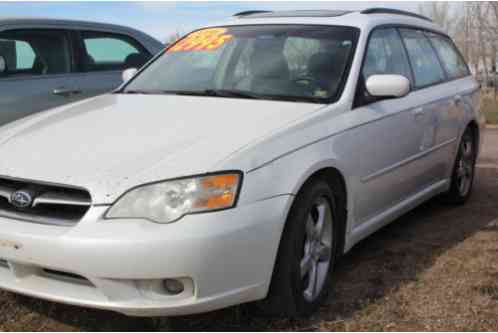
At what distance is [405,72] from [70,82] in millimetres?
2874

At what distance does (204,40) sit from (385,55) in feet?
4.10

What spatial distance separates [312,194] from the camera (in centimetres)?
302

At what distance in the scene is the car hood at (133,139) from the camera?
8.78ft

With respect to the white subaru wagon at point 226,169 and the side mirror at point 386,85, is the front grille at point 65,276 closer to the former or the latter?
the white subaru wagon at point 226,169

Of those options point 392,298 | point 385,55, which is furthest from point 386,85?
point 392,298

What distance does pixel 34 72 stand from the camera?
5.40m

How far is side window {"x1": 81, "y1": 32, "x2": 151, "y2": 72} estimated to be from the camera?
5824 millimetres

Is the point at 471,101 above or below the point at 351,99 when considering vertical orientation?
below

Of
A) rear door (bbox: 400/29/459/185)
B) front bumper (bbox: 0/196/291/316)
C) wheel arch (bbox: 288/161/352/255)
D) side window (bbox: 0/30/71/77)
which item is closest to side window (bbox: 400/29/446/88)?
rear door (bbox: 400/29/459/185)

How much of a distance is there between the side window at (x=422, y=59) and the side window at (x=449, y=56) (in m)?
0.17

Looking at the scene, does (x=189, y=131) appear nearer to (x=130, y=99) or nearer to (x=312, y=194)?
(x=312, y=194)

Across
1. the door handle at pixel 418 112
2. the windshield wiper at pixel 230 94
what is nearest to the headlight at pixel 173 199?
the windshield wiper at pixel 230 94

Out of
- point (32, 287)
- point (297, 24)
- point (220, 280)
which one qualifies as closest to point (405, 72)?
point (297, 24)

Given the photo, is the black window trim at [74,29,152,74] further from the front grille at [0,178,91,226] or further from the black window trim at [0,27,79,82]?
the front grille at [0,178,91,226]
